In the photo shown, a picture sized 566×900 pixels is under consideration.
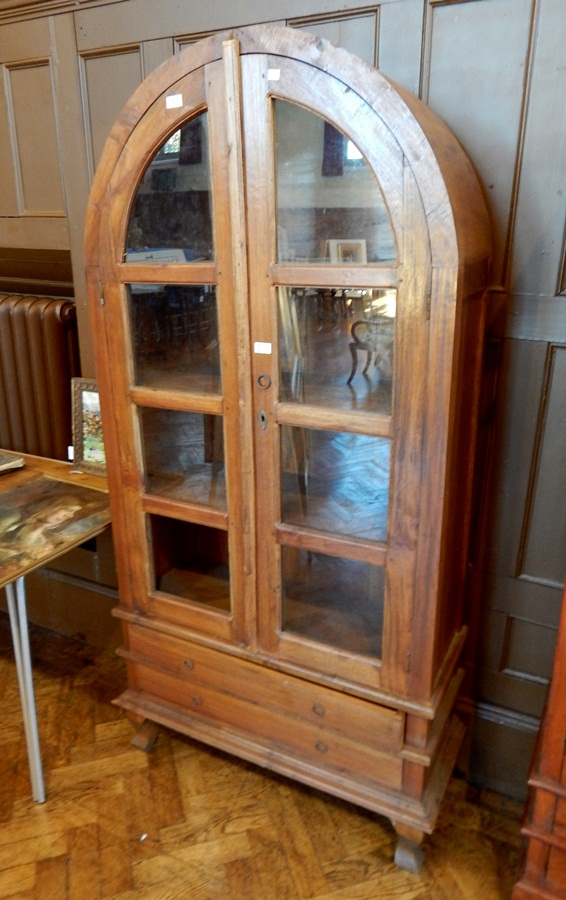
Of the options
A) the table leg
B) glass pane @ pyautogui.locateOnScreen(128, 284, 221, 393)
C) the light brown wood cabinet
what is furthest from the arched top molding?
the table leg

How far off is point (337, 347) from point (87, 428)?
0.96 meters

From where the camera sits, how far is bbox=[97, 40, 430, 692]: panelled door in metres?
1.20

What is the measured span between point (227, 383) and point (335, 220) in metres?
0.40

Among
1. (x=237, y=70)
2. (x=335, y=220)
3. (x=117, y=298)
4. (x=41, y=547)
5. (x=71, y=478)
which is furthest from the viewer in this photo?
(x=71, y=478)

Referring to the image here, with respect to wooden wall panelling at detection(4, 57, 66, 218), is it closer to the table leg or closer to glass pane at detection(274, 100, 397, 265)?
glass pane at detection(274, 100, 397, 265)

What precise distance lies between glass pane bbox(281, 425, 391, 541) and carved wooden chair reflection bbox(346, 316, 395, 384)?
151 mm

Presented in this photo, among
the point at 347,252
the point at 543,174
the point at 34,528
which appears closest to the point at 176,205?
the point at 347,252

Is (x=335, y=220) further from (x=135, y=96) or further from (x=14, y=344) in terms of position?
(x=14, y=344)

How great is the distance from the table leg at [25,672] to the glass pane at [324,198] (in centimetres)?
100

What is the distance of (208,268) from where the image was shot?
1328mm

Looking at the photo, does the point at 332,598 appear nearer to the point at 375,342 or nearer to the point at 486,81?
the point at 375,342

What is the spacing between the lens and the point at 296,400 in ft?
4.46

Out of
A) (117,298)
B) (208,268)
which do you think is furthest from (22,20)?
(208,268)

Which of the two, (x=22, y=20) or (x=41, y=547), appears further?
(x=22, y=20)
